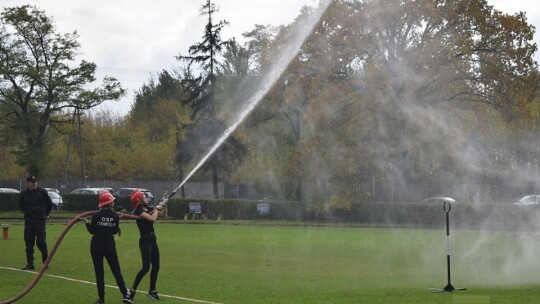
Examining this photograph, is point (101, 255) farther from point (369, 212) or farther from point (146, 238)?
point (369, 212)

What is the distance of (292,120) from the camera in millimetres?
62375

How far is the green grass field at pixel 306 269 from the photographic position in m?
17.2

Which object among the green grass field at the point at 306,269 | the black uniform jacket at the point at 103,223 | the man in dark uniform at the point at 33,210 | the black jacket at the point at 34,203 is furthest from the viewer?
the black jacket at the point at 34,203

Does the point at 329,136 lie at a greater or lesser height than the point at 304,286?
greater

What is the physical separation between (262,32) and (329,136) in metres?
10.7

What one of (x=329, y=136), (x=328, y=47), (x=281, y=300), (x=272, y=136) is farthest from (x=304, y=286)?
(x=272, y=136)

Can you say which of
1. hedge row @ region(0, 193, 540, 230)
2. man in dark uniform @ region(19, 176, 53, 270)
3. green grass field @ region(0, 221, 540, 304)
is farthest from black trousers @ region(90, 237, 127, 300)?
hedge row @ region(0, 193, 540, 230)

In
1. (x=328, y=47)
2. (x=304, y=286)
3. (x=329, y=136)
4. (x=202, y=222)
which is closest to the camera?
(x=304, y=286)

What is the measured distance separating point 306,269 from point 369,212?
1206 inches

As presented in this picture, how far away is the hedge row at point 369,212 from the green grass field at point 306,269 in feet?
28.4

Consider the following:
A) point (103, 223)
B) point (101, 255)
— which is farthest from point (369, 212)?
point (103, 223)

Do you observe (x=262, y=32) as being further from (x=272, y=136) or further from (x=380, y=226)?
(x=380, y=226)

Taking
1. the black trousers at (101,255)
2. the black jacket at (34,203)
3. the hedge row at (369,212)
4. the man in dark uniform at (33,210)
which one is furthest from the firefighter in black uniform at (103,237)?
the hedge row at (369,212)

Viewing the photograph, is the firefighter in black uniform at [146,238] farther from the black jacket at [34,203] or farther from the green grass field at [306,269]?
the black jacket at [34,203]
